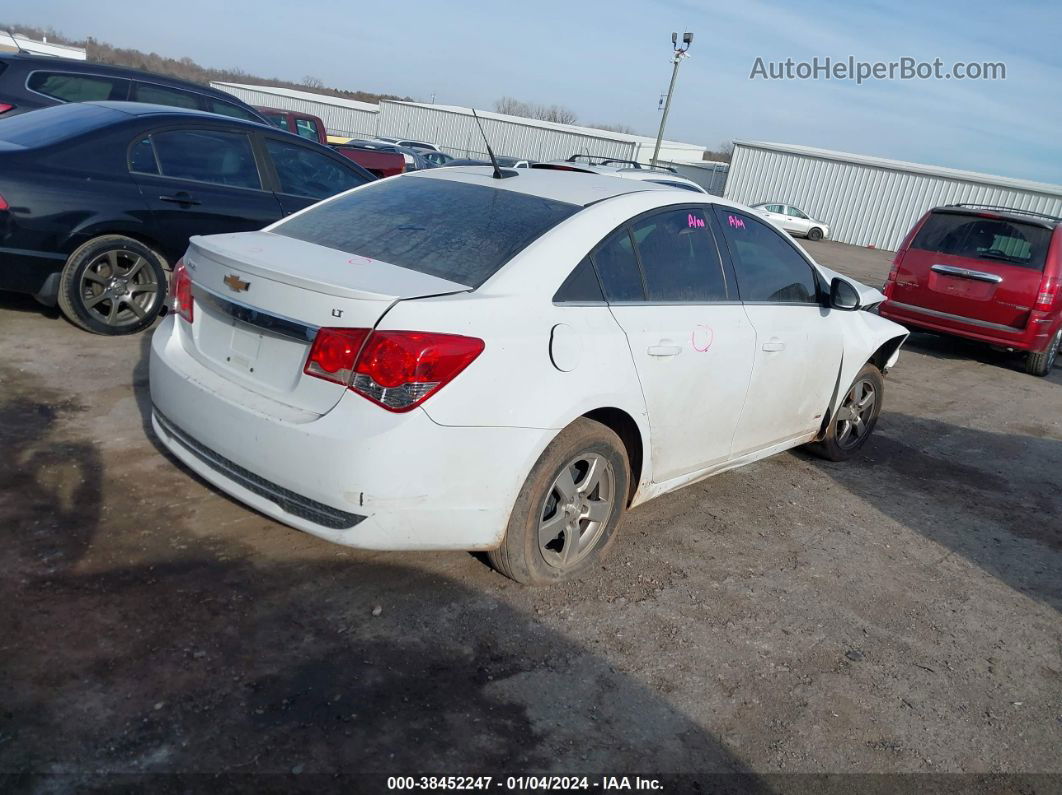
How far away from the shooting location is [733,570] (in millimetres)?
4094

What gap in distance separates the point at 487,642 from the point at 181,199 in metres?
4.45

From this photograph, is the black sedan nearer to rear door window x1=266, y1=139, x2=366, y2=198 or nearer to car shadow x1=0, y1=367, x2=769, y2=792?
rear door window x1=266, y1=139, x2=366, y2=198

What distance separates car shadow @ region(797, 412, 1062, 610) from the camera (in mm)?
4707

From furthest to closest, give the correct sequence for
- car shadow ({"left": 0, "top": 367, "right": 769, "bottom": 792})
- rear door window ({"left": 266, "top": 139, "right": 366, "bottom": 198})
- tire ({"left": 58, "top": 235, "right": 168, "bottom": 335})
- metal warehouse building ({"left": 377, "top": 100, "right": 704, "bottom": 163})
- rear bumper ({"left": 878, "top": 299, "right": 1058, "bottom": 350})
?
1. metal warehouse building ({"left": 377, "top": 100, "right": 704, "bottom": 163})
2. rear bumper ({"left": 878, "top": 299, "right": 1058, "bottom": 350})
3. rear door window ({"left": 266, "top": 139, "right": 366, "bottom": 198})
4. tire ({"left": 58, "top": 235, "right": 168, "bottom": 335})
5. car shadow ({"left": 0, "top": 367, "right": 769, "bottom": 792})

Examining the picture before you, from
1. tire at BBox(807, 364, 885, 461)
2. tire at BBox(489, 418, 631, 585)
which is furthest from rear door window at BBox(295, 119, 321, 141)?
tire at BBox(489, 418, 631, 585)

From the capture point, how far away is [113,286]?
601 centimetres

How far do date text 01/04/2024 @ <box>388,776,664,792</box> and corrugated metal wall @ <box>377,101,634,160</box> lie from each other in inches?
1768

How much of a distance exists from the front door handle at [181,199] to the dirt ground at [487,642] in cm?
170

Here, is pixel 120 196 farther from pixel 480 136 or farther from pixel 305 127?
pixel 480 136

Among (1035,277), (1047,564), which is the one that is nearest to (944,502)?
(1047,564)

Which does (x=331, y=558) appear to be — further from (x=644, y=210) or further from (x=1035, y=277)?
(x=1035, y=277)

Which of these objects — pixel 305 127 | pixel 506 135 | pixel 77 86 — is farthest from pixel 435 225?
pixel 506 135

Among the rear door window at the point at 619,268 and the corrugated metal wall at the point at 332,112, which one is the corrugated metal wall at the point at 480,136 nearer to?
the corrugated metal wall at the point at 332,112

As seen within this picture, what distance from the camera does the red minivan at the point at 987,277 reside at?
30.5 feet
